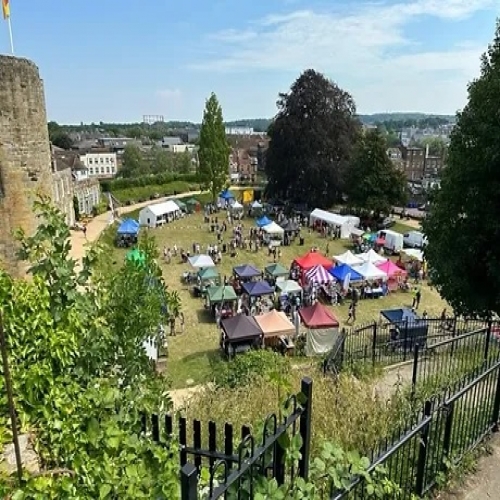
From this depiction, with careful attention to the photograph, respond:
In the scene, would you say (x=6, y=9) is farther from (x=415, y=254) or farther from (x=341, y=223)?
(x=341, y=223)

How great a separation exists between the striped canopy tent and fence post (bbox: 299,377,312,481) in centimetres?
1811

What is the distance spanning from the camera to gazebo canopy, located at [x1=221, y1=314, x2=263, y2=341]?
48.0ft

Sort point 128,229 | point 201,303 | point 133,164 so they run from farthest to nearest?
point 133,164 → point 128,229 → point 201,303

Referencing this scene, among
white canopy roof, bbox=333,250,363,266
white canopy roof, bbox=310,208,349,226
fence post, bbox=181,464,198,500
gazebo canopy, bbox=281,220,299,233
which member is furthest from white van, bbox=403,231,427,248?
fence post, bbox=181,464,198,500

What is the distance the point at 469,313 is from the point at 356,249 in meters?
18.1

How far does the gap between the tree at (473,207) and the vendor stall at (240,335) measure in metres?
5.93

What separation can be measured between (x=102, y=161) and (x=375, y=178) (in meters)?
76.0

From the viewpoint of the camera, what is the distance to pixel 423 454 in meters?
3.90

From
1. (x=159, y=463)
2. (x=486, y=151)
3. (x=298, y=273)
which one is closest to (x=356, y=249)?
(x=298, y=273)

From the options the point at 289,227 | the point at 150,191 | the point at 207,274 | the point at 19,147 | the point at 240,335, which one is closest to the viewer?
the point at 19,147

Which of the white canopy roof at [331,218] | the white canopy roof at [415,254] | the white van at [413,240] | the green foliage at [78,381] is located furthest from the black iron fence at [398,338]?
the white canopy roof at [331,218]

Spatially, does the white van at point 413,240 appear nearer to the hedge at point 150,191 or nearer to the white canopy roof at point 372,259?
the white canopy roof at point 372,259

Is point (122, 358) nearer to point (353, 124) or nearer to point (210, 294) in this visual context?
point (210, 294)

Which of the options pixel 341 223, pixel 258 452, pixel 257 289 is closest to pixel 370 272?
pixel 257 289
